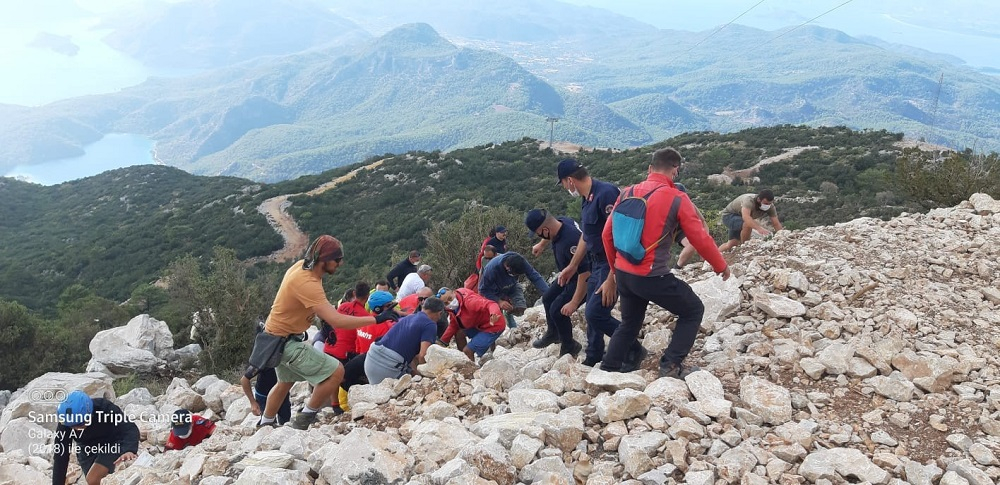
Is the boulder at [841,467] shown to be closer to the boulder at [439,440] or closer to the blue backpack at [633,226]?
the blue backpack at [633,226]

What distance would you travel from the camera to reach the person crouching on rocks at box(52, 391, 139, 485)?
4.48m

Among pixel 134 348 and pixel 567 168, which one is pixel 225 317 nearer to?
pixel 134 348

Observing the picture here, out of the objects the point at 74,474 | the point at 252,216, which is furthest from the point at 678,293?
the point at 252,216

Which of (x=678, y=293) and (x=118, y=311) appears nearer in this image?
(x=678, y=293)

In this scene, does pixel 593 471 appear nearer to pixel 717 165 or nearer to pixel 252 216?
pixel 717 165

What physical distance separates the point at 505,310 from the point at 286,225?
32582mm

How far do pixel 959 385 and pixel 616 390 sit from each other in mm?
2167

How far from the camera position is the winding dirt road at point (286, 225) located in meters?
31.7

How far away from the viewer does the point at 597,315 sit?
4.61 metres

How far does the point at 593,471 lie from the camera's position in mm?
3129

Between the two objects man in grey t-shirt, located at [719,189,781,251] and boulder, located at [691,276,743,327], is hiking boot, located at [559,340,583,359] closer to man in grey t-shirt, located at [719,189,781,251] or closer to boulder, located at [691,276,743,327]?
boulder, located at [691,276,743,327]

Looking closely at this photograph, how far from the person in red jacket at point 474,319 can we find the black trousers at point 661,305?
5.98 ft

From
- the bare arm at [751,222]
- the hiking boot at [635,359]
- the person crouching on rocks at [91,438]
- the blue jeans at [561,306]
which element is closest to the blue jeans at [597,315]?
the hiking boot at [635,359]

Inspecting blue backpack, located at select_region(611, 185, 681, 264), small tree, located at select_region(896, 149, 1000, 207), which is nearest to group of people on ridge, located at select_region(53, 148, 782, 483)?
blue backpack, located at select_region(611, 185, 681, 264)
